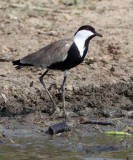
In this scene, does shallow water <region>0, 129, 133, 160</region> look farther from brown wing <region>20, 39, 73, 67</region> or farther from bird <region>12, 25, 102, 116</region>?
brown wing <region>20, 39, 73, 67</region>

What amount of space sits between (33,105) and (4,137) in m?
1.11

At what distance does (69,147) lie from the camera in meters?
6.91

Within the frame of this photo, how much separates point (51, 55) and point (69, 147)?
1.76 metres

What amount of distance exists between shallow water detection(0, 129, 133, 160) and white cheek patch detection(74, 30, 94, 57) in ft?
4.41

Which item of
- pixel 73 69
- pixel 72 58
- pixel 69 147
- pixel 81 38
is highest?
pixel 81 38

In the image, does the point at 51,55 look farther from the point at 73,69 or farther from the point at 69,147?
the point at 69,147

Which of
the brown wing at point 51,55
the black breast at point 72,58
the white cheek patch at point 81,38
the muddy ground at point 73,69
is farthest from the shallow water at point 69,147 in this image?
the white cheek patch at point 81,38

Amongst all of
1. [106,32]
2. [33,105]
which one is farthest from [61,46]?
[106,32]

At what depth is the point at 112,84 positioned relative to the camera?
866 centimetres

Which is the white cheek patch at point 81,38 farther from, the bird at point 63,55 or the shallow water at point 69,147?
the shallow water at point 69,147

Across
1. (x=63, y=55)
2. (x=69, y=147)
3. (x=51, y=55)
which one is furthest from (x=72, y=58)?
(x=69, y=147)

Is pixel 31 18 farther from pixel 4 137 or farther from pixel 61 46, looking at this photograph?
pixel 4 137

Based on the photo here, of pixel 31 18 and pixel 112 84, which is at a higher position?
pixel 31 18

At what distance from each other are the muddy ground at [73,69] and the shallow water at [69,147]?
0.67m
